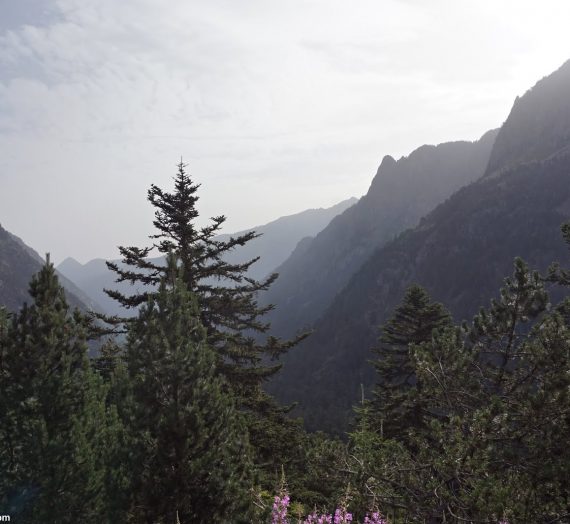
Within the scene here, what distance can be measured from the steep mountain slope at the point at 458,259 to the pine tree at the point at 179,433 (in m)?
119


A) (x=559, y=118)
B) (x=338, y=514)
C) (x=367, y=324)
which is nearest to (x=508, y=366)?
(x=338, y=514)

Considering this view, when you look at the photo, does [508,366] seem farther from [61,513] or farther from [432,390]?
[61,513]

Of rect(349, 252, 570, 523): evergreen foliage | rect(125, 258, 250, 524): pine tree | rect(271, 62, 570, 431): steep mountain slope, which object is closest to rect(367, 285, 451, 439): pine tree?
rect(125, 258, 250, 524): pine tree

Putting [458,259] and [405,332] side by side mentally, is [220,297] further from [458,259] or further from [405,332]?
[458,259]

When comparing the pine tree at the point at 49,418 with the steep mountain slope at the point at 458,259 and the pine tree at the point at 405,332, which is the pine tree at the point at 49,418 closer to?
the pine tree at the point at 405,332

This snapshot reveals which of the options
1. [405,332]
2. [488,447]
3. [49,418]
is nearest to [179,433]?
[49,418]

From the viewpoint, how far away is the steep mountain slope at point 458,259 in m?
148

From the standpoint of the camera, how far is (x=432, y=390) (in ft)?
25.6

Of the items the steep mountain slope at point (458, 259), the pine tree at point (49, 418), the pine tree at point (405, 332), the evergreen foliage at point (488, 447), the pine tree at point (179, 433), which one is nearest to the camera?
the evergreen foliage at point (488, 447)

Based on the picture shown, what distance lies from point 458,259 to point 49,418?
583ft

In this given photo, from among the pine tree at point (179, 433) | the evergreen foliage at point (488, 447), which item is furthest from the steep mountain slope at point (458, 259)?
the evergreen foliage at point (488, 447)

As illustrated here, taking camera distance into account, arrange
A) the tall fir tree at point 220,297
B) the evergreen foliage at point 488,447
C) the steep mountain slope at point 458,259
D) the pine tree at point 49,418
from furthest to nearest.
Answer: the steep mountain slope at point 458,259
the tall fir tree at point 220,297
the pine tree at point 49,418
the evergreen foliage at point 488,447

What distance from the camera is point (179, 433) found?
911cm

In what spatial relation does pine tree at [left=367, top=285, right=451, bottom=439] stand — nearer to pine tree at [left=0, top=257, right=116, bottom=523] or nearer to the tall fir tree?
the tall fir tree
